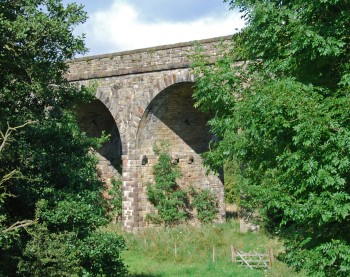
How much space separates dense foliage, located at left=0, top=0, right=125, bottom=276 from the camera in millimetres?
8547

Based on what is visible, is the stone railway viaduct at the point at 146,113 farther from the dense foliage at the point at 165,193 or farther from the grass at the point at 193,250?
the grass at the point at 193,250

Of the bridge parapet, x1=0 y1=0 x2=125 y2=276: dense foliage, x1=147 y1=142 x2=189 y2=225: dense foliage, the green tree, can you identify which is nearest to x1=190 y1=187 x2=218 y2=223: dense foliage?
x1=147 y1=142 x2=189 y2=225: dense foliage

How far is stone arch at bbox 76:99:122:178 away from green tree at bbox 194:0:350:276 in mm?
14402

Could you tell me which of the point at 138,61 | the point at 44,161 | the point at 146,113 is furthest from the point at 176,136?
the point at 44,161

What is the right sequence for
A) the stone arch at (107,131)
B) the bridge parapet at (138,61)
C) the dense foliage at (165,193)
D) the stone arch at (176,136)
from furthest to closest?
1. the stone arch at (107,131)
2. the dense foliage at (165,193)
3. the stone arch at (176,136)
4. the bridge parapet at (138,61)

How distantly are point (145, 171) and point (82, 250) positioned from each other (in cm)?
1039

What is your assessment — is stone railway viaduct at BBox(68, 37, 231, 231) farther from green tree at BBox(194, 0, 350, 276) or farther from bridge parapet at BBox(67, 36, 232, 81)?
green tree at BBox(194, 0, 350, 276)

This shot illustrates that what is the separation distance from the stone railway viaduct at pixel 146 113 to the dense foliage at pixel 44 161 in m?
8.75

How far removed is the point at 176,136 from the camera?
19828mm

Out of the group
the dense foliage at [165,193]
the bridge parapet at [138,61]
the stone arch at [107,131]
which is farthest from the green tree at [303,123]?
the stone arch at [107,131]

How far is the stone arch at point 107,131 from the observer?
2236 centimetres

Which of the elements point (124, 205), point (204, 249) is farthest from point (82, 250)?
point (124, 205)

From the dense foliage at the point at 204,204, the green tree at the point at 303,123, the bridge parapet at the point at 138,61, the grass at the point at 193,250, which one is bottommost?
the grass at the point at 193,250

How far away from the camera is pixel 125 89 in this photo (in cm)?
1927
